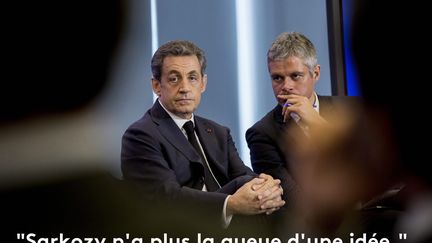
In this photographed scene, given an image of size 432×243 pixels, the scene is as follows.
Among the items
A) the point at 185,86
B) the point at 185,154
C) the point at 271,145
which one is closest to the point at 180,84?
the point at 185,86

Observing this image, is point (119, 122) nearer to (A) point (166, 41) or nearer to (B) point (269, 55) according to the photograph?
(A) point (166, 41)

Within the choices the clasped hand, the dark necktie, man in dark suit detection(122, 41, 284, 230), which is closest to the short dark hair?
man in dark suit detection(122, 41, 284, 230)

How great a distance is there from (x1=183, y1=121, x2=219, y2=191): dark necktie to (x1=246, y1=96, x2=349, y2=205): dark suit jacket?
0.41 feet

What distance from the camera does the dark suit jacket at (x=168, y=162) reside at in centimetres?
107

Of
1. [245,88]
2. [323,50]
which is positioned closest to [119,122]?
[245,88]

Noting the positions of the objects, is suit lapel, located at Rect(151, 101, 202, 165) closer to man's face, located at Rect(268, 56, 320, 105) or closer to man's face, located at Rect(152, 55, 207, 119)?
man's face, located at Rect(152, 55, 207, 119)

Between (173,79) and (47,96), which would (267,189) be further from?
(47,96)

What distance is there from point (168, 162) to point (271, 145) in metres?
0.23

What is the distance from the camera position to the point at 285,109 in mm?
1197

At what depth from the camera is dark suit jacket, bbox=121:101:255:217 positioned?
3.51 ft

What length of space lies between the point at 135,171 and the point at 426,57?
2.27ft

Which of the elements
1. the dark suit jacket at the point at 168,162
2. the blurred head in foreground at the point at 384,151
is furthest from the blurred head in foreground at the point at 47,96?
the blurred head in foreground at the point at 384,151

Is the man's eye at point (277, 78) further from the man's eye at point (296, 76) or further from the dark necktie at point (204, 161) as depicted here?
the dark necktie at point (204, 161)

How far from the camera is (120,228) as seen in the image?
3.63 ft
